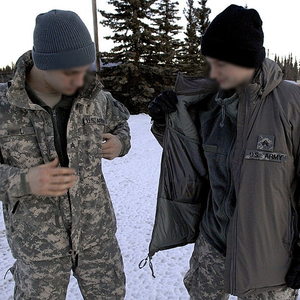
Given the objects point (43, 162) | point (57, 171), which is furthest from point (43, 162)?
point (57, 171)

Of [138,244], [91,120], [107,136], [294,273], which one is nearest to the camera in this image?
[294,273]

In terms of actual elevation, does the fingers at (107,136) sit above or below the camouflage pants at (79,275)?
above

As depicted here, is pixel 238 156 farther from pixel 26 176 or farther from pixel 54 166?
pixel 26 176

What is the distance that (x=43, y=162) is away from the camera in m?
1.48

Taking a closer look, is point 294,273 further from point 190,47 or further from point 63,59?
point 190,47

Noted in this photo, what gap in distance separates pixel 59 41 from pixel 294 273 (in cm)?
136

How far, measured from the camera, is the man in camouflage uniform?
1293mm

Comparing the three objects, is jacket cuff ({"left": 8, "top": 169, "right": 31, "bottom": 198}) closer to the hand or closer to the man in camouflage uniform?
the man in camouflage uniform

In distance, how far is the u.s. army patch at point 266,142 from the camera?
1252mm

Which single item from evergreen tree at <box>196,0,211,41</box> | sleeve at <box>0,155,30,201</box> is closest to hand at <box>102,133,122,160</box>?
sleeve at <box>0,155,30,201</box>

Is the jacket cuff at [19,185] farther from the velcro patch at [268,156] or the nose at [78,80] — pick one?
the velcro patch at [268,156]

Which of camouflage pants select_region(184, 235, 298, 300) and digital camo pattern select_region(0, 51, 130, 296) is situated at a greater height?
digital camo pattern select_region(0, 51, 130, 296)

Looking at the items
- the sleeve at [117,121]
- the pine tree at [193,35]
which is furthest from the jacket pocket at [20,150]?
the pine tree at [193,35]

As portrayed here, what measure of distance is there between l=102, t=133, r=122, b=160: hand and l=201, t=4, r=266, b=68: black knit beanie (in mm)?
735
